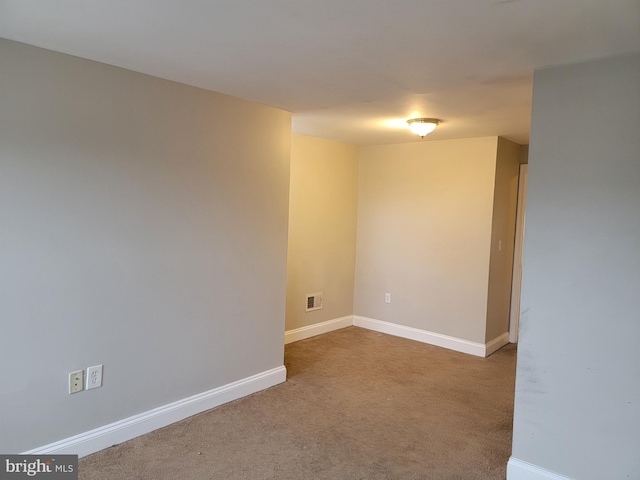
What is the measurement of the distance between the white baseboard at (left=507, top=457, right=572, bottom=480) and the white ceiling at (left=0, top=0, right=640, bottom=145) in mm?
2118

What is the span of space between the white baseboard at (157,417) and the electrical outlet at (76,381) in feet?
0.87

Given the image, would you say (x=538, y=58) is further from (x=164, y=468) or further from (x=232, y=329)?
(x=164, y=468)

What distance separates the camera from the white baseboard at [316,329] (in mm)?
4789

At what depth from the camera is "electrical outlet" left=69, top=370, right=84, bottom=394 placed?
8.07ft

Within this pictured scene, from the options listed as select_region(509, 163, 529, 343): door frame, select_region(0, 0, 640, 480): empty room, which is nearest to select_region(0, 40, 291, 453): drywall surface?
select_region(0, 0, 640, 480): empty room

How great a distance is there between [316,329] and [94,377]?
2.83 m

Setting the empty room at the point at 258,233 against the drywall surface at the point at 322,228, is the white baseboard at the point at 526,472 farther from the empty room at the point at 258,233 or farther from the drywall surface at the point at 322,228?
the drywall surface at the point at 322,228

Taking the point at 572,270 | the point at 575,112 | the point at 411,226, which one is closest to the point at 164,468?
the point at 572,270

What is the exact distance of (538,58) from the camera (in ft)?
7.08

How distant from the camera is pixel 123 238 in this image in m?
2.64

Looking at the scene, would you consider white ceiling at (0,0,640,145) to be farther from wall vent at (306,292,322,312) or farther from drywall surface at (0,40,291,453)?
wall vent at (306,292,322,312)

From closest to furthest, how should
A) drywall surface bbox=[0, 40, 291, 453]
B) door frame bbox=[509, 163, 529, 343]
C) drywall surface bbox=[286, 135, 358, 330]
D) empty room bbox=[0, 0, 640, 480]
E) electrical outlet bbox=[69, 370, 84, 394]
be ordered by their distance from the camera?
1. empty room bbox=[0, 0, 640, 480]
2. drywall surface bbox=[0, 40, 291, 453]
3. electrical outlet bbox=[69, 370, 84, 394]
4. drywall surface bbox=[286, 135, 358, 330]
5. door frame bbox=[509, 163, 529, 343]

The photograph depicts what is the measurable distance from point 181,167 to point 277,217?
945mm

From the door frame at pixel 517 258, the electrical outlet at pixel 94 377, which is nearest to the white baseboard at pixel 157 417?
the electrical outlet at pixel 94 377
